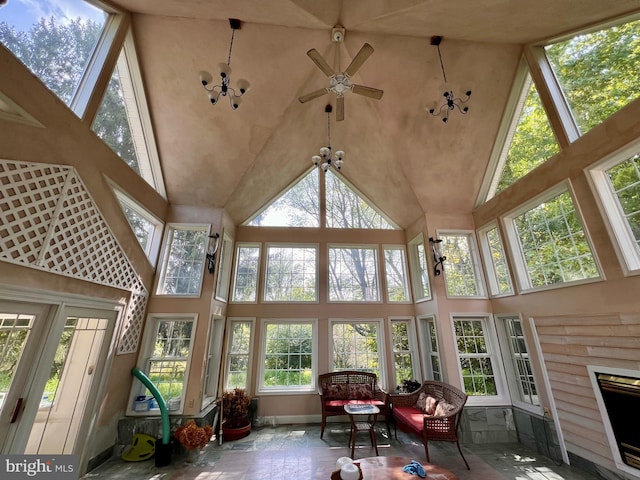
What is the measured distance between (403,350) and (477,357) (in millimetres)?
1480

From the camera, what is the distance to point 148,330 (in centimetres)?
457

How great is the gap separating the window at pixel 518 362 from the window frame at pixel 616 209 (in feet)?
6.07

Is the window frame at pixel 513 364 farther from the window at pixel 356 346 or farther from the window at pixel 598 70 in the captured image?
the window at pixel 598 70

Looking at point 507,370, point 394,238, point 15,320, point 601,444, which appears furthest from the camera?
point 394,238

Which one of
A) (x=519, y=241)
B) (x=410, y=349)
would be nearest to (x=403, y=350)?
(x=410, y=349)

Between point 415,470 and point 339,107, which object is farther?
point 339,107

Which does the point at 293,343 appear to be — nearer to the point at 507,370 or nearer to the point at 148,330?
the point at 148,330

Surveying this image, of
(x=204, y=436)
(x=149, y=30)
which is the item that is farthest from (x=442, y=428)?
(x=149, y=30)

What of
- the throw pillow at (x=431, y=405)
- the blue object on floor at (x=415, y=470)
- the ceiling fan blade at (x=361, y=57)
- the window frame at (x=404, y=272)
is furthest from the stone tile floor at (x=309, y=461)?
the ceiling fan blade at (x=361, y=57)

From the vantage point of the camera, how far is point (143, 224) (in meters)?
4.64

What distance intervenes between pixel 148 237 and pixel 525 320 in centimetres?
694

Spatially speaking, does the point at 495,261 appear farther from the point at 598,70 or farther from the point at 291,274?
the point at 291,274

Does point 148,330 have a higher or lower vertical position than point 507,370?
higher

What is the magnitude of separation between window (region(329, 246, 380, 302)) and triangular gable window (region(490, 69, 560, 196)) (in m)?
3.19
